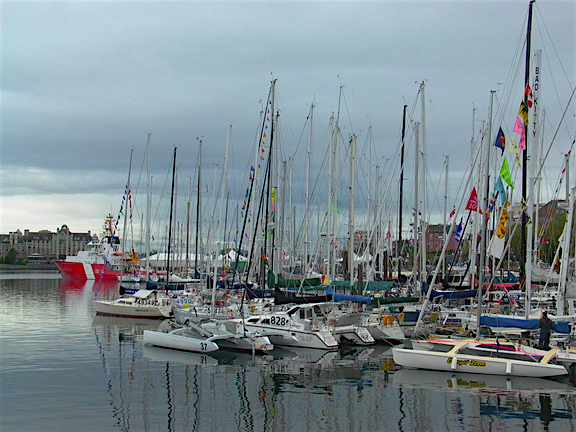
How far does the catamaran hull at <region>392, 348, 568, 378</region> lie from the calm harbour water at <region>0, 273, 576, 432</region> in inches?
13.0

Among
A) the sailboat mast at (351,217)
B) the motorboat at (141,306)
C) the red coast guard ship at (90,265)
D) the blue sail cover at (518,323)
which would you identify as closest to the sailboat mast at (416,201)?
the sailboat mast at (351,217)

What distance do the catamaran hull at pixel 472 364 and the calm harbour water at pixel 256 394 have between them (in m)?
0.33

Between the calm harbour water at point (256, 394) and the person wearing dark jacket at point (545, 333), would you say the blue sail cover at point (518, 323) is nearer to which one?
the person wearing dark jacket at point (545, 333)

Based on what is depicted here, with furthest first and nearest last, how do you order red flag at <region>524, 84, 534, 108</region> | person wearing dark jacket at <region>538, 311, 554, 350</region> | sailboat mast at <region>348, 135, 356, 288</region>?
sailboat mast at <region>348, 135, 356, 288</region> → red flag at <region>524, 84, 534, 108</region> → person wearing dark jacket at <region>538, 311, 554, 350</region>

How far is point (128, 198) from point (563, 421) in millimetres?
49022

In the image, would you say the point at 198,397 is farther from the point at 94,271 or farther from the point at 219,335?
the point at 94,271

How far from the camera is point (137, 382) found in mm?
24812

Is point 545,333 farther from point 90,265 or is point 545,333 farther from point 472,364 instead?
point 90,265

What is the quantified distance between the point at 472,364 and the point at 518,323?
483cm

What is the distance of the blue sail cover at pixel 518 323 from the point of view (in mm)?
28359

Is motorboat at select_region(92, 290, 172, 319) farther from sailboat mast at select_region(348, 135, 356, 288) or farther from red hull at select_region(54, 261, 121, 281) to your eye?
red hull at select_region(54, 261, 121, 281)

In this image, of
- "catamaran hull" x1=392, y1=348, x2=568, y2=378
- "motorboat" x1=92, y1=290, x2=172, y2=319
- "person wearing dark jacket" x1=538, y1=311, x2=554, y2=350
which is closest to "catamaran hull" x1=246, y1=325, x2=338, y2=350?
"catamaran hull" x1=392, y1=348, x2=568, y2=378

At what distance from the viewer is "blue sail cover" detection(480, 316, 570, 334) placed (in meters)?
28.4

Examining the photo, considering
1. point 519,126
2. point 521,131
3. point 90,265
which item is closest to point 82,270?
point 90,265
